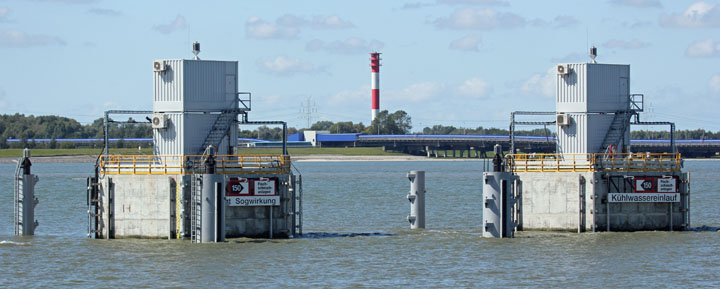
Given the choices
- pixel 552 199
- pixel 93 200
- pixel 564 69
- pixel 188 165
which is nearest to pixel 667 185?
pixel 552 199

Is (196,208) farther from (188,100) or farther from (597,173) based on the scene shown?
(597,173)

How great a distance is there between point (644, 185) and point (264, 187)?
16430 mm

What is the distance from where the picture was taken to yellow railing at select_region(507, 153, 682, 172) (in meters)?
48.8

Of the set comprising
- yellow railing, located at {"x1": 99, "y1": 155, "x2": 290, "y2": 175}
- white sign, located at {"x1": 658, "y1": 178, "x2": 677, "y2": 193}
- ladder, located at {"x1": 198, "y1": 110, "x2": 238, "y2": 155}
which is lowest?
white sign, located at {"x1": 658, "y1": 178, "x2": 677, "y2": 193}

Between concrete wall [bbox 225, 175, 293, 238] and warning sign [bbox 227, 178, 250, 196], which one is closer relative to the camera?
warning sign [bbox 227, 178, 250, 196]

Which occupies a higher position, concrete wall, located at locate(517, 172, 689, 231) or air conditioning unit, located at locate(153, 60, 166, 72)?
air conditioning unit, located at locate(153, 60, 166, 72)

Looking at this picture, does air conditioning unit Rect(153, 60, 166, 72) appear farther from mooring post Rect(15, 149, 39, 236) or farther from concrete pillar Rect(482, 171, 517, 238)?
concrete pillar Rect(482, 171, 517, 238)

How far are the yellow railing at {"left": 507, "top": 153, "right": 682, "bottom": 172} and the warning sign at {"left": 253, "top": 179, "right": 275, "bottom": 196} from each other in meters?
10.3

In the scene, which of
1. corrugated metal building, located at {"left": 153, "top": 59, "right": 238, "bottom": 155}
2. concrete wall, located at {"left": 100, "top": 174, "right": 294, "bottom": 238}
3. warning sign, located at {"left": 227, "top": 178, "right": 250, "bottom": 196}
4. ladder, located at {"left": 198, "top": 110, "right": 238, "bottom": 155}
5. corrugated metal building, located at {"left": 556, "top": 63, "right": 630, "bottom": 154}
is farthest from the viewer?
corrugated metal building, located at {"left": 556, "top": 63, "right": 630, "bottom": 154}

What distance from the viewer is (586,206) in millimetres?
48594

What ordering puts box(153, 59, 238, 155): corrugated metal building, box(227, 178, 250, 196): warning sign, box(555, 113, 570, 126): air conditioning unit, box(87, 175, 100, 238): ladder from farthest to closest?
box(555, 113, 570, 126): air conditioning unit → box(153, 59, 238, 155): corrugated metal building → box(87, 175, 100, 238): ladder → box(227, 178, 250, 196): warning sign

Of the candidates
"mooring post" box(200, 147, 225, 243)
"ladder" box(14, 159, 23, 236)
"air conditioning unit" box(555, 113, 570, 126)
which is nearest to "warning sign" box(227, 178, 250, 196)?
"mooring post" box(200, 147, 225, 243)

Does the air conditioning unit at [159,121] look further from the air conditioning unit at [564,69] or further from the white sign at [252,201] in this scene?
the air conditioning unit at [564,69]

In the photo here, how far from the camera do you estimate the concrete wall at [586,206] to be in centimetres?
4844
